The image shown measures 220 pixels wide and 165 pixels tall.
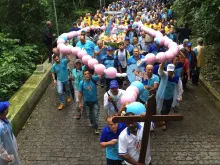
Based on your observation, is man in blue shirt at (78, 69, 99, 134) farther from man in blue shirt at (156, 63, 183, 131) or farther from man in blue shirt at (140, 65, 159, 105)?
man in blue shirt at (156, 63, 183, 131)

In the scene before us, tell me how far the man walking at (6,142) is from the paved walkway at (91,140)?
4.53 feet

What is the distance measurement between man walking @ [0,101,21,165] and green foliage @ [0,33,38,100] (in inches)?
156

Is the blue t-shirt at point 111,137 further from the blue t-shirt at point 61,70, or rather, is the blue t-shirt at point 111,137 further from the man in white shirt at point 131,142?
the blue t-shirt at point 61,70

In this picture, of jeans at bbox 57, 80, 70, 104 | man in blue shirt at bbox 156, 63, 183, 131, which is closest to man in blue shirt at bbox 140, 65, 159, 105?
man in blue shirt at bbox 156, 63, 183, 131

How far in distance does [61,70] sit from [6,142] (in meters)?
4.05

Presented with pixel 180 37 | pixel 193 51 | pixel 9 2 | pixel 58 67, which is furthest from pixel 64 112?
pixel 180 37

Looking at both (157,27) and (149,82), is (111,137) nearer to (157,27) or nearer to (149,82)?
(149,82)

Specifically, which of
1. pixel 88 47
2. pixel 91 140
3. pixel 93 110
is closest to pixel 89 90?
pixel 93 110

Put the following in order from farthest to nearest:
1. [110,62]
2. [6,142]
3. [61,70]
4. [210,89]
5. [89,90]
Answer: [210,89]
[110,62]
[61,70]
[89,90]
[6,142]

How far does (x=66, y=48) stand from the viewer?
998cm

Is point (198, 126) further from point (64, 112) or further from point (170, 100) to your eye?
point (64, 112)

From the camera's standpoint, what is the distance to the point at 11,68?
32.3 ft

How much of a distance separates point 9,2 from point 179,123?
10032 millimetres

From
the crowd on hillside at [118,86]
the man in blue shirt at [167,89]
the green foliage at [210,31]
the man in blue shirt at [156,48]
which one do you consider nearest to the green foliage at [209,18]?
the green foliage at [210,31]
